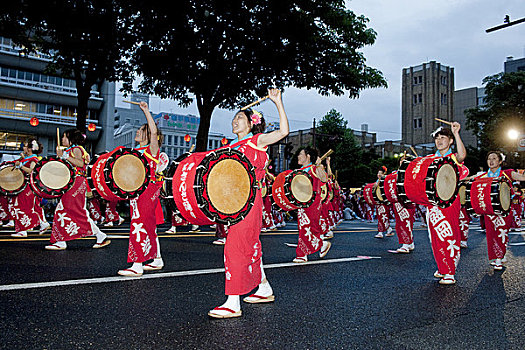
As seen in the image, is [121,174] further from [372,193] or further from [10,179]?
[372,193]

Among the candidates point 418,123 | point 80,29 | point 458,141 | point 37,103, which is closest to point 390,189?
point 458,141

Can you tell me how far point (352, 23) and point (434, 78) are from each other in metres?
66.7

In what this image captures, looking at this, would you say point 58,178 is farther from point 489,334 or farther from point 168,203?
point 489,334

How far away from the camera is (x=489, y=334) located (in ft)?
10.3

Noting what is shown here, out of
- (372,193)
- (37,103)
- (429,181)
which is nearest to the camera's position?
(429,181)

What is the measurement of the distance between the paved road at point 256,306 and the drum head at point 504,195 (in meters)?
0.94

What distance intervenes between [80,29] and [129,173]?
7.85 m

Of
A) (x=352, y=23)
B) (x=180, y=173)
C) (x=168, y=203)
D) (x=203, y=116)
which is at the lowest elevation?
(x=168, y=203)

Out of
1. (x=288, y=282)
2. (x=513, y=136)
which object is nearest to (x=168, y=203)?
(x=288, y=282)

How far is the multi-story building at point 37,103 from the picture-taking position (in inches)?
1373

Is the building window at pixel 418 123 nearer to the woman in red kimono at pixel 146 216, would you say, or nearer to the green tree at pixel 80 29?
the green tree at pixel 80 29

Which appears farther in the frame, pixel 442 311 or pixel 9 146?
pixel 9 146

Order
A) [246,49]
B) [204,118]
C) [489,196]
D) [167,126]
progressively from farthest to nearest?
[167,126], [204,118], [246,49], [489,196]

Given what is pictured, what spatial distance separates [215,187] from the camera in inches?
134
